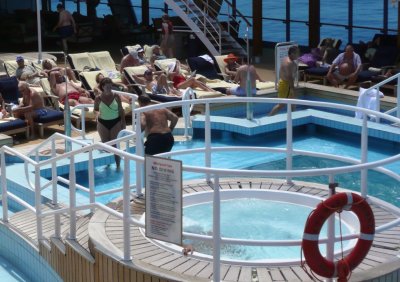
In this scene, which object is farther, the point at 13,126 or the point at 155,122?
the point at 13,126

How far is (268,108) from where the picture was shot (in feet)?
50.1

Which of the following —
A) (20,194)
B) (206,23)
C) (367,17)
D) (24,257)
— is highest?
(206,23)

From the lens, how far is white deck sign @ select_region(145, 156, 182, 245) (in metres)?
5.42

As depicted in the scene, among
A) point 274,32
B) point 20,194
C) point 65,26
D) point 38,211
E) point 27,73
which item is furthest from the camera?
point 274,32

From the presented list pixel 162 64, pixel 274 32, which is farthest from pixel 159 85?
pixel 274 32

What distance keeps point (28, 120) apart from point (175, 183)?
7615mm

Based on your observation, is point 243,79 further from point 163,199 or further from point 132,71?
point 163,199

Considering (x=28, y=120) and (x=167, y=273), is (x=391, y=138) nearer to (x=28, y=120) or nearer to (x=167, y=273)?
(x=28, y=120)

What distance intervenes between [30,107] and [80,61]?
4.22 meters

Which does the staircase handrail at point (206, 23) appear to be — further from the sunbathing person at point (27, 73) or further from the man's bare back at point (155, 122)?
the man's bare back at point (155, 122)

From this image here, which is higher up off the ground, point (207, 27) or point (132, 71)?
point (207, 27)

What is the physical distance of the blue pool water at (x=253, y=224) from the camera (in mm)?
6523

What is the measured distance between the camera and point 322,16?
43094 millimetres

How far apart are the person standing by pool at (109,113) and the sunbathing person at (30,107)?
7.75 ft
